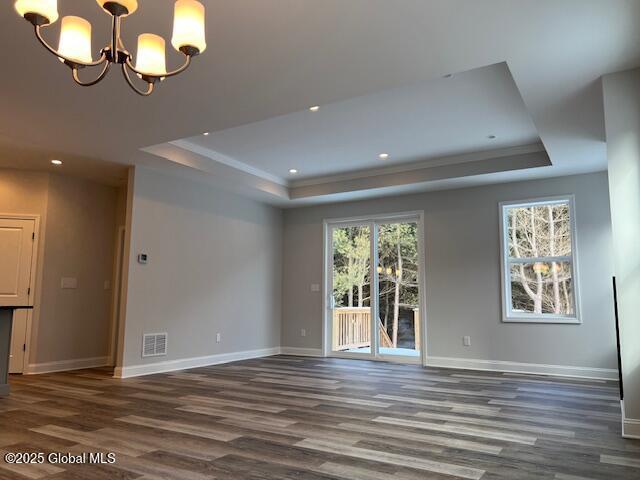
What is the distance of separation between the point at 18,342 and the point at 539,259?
6.84 metres

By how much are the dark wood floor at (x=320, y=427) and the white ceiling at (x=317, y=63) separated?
8.57 ft

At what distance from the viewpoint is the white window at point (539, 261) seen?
19.7 ft

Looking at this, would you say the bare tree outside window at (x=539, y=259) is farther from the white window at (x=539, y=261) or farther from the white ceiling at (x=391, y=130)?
the white ceiling at (x=391, y=130)

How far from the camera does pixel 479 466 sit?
8.62ft

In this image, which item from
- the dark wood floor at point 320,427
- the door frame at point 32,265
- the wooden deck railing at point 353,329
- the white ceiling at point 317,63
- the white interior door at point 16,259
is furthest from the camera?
the wooden deck railing at point 353,329

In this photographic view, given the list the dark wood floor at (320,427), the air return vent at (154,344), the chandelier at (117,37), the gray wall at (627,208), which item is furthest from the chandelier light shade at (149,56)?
the air return vent at (154,344)

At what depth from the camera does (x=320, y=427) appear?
3408 millimetres

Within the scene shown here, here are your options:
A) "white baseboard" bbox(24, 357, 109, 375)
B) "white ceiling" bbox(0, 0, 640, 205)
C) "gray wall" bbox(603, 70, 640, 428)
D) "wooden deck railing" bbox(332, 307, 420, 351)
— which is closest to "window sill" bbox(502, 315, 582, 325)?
"wooden deck railing" bbox(332, 307, 420, 351)

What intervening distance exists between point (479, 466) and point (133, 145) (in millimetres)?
4529

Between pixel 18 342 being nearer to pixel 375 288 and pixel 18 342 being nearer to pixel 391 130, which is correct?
pixel 375 288

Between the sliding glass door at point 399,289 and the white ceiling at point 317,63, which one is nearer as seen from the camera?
the white ceiling at point 317,63

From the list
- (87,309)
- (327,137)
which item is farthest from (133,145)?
(87,309)

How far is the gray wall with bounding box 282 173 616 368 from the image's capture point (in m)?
5.76

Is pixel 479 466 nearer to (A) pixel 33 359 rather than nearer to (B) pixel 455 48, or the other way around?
(B) pixel 455 48
